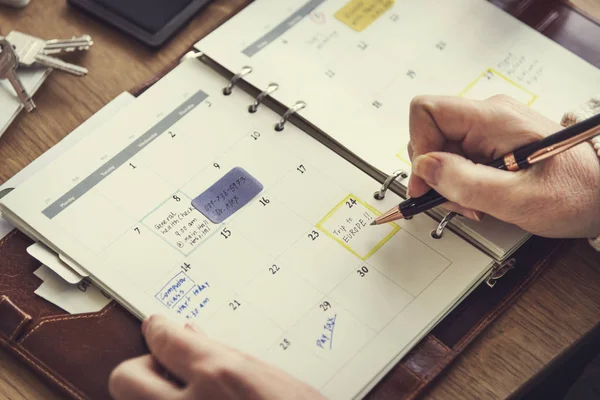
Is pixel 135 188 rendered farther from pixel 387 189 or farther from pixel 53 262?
pixel 387 189

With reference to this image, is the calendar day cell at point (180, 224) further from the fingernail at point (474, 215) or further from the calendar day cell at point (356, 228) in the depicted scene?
the fingernail at point (474, 215)

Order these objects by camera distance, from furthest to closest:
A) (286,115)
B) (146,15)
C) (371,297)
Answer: (146,15) < (286,115) < (371,297)

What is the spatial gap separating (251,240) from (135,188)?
149mm

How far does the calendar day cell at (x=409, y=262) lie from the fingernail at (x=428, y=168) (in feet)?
0.25

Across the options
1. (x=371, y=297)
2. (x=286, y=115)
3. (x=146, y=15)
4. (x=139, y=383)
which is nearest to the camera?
(x=139, y=383)

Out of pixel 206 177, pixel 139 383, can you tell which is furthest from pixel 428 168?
pixel 139 383

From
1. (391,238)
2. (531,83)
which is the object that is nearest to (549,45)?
(531,83)

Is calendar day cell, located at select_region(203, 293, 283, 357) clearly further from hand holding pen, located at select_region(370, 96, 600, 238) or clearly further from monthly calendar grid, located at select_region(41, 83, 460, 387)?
hand holding pen, located at select_region(370, 96, 600, 238)

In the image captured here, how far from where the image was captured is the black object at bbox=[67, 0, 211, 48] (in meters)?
0.93

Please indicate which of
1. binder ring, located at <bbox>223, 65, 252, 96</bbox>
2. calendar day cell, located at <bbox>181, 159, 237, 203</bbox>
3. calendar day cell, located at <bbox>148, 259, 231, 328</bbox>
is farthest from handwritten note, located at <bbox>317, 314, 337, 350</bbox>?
binder ring, located at <bbox>223, 65, 252, 96</bbox>

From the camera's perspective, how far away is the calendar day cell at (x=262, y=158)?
0.78 meters

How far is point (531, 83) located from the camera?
2.86ft

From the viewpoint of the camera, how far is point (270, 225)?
2.45ft

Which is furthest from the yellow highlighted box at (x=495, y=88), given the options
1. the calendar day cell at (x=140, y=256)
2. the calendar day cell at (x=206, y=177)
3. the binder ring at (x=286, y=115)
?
the calendar day cell at (x=140, y=256)
